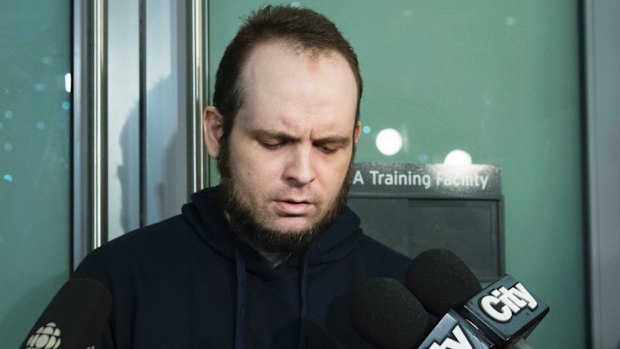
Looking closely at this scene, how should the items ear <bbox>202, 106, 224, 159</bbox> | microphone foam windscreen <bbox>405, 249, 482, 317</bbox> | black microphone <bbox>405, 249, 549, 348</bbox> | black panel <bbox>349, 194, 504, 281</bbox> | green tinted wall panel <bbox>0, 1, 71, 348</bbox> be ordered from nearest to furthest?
black microphone <bbox>405, 249, 549, 348</bbox> < microphone foam windscreen <bbox>405, 249, 482, 317</bbox> < ear <bbox>202, 106, 224, 159</bbox> < green tinted wall panel <bbox>0, 1, 71, 348</bbox> < black panel <bbox>349, 194, 504, 281</bbox>

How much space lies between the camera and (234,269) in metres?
1.19

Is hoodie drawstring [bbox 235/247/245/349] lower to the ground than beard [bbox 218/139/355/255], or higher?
lower

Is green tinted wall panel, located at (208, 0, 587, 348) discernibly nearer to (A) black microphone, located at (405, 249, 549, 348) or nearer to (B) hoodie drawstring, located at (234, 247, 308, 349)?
(B) hoodie drawstring, located at (234, 247, 308, 349)

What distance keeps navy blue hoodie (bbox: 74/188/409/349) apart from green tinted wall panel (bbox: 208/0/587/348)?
47cm

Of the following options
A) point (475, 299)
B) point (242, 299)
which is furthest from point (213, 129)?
point (475, 299)

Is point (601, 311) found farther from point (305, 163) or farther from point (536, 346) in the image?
point (305, 163)

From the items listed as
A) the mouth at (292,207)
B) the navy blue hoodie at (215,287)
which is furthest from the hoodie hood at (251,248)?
the mouth at (292,207)

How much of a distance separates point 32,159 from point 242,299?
2.11 feet

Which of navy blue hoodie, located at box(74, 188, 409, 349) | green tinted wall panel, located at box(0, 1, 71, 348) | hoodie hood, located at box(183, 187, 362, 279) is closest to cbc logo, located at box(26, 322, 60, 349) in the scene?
navy blue hoodie, located at box(74, 188, 409, 349)

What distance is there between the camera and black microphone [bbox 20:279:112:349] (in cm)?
77

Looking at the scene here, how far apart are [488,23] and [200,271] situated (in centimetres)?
96

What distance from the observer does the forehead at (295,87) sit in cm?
110

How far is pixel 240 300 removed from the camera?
1.13 metres

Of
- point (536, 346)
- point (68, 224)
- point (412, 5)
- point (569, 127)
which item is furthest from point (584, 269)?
point (68, 224)
